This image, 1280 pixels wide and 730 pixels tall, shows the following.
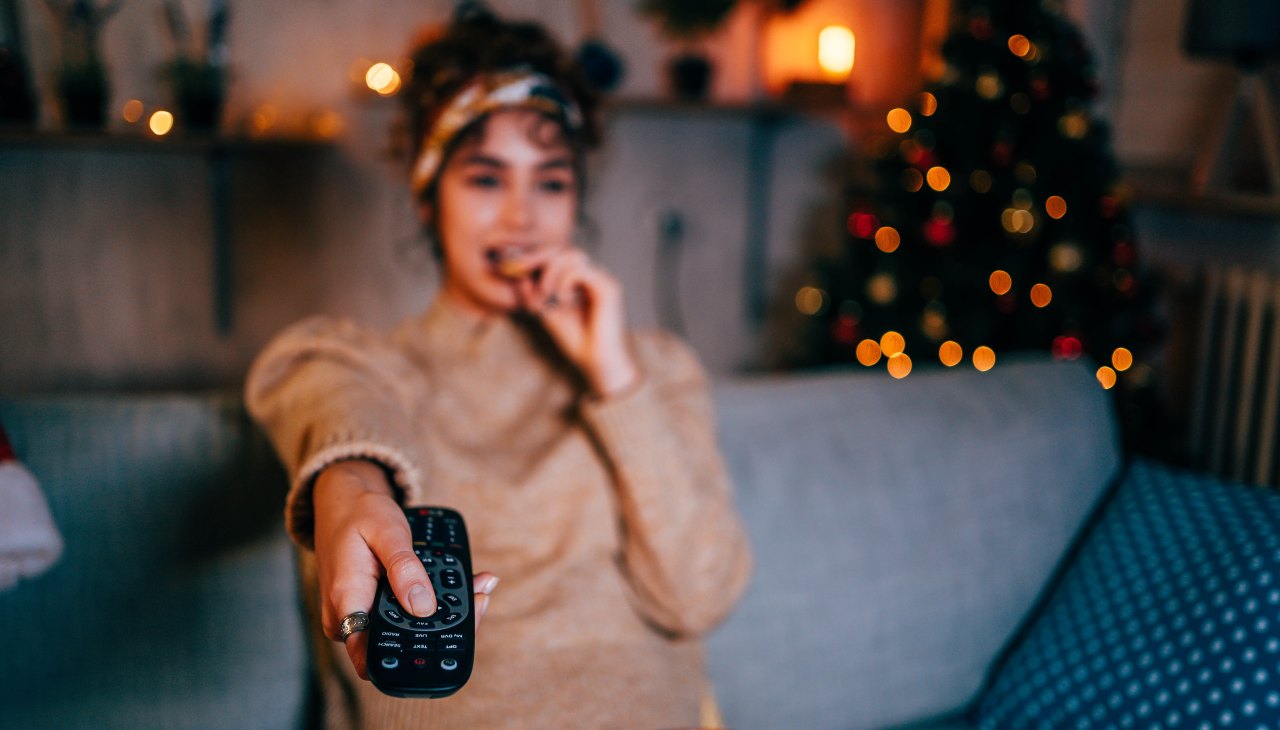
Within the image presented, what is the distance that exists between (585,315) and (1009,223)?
5.45 ft

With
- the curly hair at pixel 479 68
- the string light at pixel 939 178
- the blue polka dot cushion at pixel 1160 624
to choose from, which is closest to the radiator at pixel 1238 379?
the string light at pixel 939 178

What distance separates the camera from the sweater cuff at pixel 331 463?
0.67m

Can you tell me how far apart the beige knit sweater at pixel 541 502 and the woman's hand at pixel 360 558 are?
0.34 feet

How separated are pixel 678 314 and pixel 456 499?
220 cm

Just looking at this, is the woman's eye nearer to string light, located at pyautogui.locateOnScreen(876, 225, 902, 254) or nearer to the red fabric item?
the red fabric item

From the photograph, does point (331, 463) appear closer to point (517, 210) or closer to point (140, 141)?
point (517, 210)

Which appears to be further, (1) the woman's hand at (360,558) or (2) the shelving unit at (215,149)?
(2) the shelving unit at (215,149)

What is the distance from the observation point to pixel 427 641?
1.70 feet

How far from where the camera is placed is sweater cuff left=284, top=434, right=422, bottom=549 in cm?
67

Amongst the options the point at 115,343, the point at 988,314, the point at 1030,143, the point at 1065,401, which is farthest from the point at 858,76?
the point at 115,343

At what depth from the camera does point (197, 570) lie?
0.90 meters

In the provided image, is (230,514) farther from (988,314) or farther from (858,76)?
(858,76)

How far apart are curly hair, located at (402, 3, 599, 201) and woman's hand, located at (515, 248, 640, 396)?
19cm

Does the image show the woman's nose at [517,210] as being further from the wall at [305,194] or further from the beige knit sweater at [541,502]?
the wall at [305,194]
